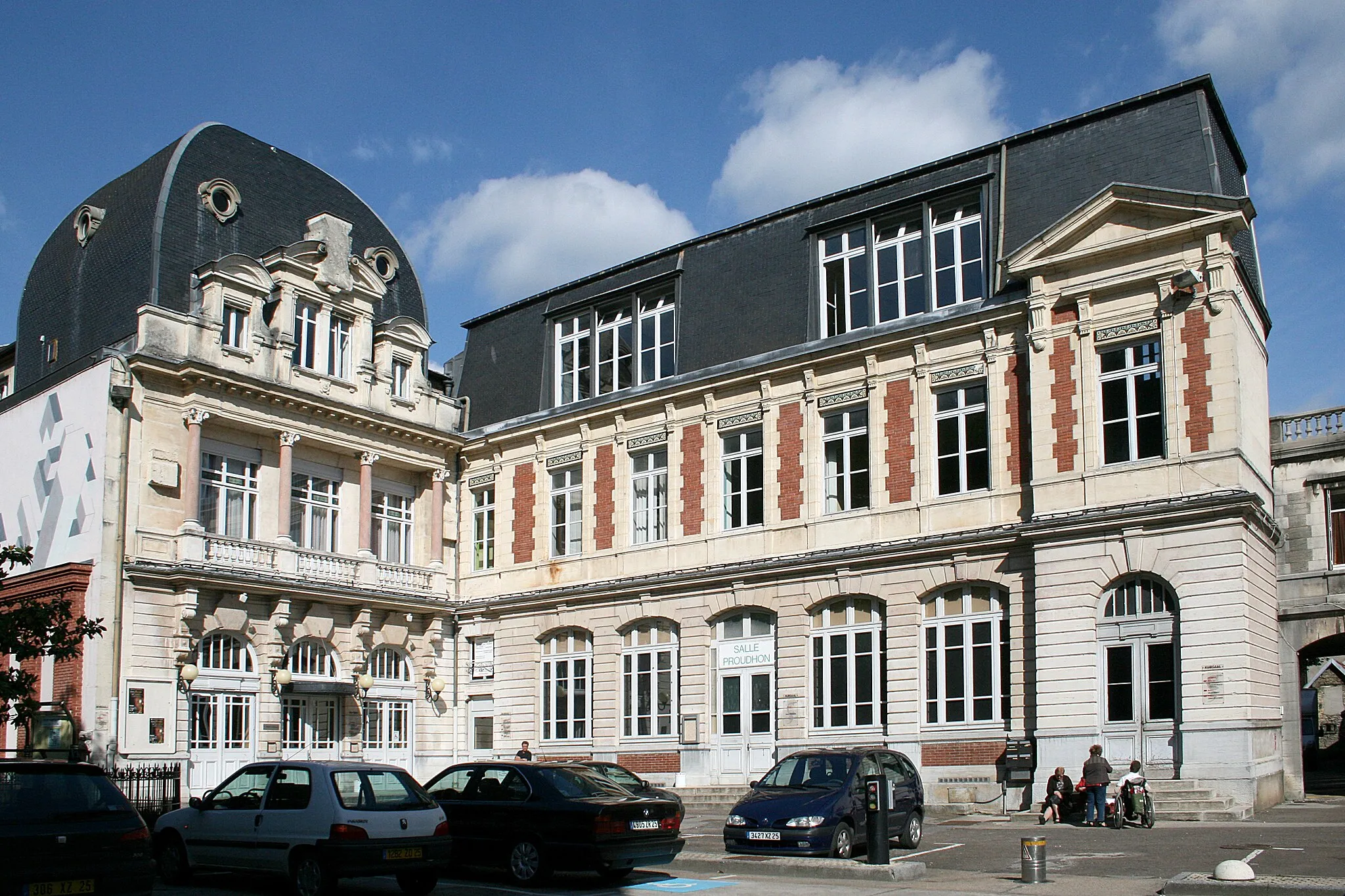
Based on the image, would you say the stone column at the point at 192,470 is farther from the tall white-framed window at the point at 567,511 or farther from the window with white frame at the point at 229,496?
the tall white-framed window at the point at 567,511

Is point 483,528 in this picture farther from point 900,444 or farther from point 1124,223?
point 1124,223

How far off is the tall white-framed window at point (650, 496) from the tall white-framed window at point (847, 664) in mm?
5074

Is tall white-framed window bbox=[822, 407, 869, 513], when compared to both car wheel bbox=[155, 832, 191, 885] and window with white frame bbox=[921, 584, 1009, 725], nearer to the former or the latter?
window with white frame bbox=[921, 584, 1009, 725]

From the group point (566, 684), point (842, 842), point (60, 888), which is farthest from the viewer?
point (566, 684)

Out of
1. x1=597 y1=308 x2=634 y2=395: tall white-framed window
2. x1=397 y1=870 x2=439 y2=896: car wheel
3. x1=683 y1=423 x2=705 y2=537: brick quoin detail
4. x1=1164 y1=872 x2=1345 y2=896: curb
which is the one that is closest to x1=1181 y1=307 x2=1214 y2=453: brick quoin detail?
x1=1164 y1=872 x2=1345 y2=896: curb

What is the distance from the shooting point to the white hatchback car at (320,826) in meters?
14.1

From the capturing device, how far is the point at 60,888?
10828 mm

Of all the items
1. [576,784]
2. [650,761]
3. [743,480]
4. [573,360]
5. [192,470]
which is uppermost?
[573,360]

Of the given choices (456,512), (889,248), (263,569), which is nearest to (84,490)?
(263,569)

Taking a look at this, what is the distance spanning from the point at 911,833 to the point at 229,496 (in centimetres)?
1829

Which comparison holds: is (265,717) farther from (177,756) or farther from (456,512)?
(456,512)

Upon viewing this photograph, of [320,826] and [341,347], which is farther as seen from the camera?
[341,347]

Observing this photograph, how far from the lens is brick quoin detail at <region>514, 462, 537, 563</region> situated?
112 feet

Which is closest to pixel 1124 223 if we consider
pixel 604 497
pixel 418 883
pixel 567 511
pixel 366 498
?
pixel 604 497
